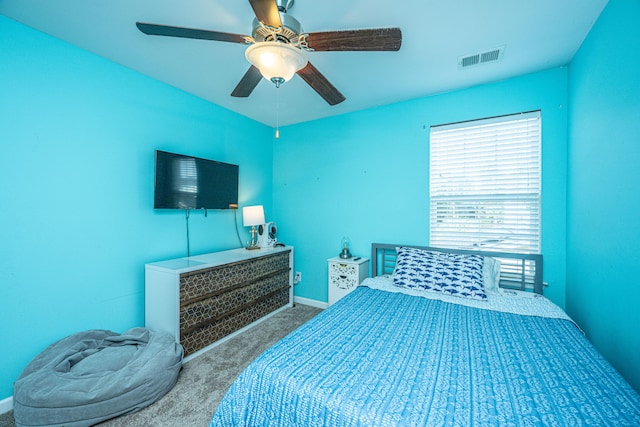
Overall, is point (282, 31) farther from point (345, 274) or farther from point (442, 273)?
point (345, 274)

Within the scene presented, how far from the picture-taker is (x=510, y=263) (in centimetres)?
242

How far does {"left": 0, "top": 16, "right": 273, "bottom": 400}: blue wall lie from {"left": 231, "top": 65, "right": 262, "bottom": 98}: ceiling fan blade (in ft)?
3.71

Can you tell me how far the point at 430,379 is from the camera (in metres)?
1.08

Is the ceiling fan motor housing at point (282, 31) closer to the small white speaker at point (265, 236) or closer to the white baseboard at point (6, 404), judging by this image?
the small white speaker at point (265, 236)

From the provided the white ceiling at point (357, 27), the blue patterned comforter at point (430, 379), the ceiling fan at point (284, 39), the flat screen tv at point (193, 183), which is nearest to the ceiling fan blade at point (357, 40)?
the ceiling fan at point (284, 39)

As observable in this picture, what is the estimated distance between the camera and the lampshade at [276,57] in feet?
4.13

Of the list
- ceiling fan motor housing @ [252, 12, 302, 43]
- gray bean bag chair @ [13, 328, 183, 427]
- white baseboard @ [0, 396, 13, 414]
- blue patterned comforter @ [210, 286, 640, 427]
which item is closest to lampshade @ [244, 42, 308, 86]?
ceiling fan motor housing @ [252, 12, 302, 43]

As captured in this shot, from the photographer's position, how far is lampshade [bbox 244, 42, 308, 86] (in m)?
1.26

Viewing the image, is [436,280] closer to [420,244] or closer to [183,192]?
[420,244]

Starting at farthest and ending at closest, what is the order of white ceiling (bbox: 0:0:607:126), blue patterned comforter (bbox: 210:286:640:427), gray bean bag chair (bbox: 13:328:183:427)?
white ceiling (bbox: 0:0:607:126) < gray bean bag chair (bbox: 13:328:183:427) < blue patterned comforter (bbox: 210:286:640:427)

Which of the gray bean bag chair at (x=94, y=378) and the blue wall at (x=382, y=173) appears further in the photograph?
the blue wall at (x=382, y=173)

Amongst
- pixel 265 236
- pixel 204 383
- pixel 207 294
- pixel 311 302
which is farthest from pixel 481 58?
pixel 204 383

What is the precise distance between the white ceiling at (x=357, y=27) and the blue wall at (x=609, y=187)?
28 centimetres

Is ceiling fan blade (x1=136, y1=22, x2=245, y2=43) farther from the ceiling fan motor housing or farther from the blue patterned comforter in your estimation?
the blue patterned comforter
